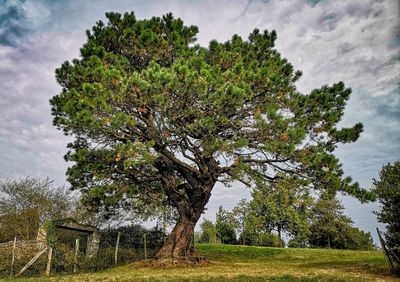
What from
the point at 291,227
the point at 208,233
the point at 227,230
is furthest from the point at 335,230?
the point at 208,233

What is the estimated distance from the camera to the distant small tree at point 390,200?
10.5 metres

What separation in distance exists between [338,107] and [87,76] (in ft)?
35.5

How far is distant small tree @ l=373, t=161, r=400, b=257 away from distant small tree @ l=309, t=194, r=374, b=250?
85.5 ft

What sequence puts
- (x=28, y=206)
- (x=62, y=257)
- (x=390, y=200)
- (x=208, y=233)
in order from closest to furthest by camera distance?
1. (x=390, y=200)
2. (x=62, y=257)
3. (x=28, y=206)
4. (x=208, y=233)

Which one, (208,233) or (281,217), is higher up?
(281,217)

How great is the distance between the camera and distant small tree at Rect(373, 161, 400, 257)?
1051cm

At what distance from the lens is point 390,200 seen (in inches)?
430

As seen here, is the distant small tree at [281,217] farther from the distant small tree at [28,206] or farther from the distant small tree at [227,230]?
the distant small tree at [28,206]

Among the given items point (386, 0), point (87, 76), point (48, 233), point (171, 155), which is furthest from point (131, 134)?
point (386, 0)

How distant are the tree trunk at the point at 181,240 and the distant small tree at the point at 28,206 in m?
13.5

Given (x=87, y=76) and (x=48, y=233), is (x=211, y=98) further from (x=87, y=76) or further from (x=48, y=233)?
(x=48, y=233)

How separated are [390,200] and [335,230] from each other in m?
27.8

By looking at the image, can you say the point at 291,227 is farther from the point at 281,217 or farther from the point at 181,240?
the point at 181,240

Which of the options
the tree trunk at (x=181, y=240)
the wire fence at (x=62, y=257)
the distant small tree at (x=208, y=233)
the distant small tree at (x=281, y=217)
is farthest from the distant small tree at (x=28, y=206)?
the distant small tree at (x=208, y=233)
